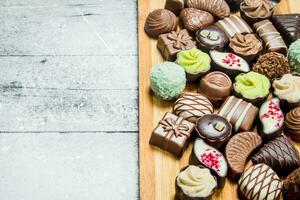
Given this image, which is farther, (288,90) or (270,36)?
(270,36)

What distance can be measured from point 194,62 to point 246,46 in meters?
0.33

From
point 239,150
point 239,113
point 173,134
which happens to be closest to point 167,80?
point 173,134

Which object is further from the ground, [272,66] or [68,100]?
[272,66]

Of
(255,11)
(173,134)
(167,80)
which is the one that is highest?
(255,11)

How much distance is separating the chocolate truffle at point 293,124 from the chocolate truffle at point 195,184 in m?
0.53

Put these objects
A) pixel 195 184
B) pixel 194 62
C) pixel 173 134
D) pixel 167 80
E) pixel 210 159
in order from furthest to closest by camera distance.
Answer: pixel 194 62
pixel 167 80
pixel 173 134
pixel 210 159
pixel 195 184

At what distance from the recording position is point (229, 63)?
9.93 feet

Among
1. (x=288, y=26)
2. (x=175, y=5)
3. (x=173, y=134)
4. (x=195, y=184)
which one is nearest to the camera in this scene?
(x=195, y=184)

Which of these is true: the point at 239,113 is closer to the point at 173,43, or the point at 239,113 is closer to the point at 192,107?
the point at 192,107

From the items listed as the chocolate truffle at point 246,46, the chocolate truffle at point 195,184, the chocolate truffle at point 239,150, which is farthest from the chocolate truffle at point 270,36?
the chocolate truffle at point 195,184

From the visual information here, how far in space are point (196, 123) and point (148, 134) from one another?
0.26m

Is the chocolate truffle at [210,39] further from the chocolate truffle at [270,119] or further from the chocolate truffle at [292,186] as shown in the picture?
the chocolate truffle at [292,186]

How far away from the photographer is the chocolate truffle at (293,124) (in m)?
2.83

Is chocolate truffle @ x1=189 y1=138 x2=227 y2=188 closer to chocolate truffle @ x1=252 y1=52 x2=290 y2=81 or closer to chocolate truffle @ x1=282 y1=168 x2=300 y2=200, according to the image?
chocolate truffle @ x1=282 y1=168 x2=300 y2=200
